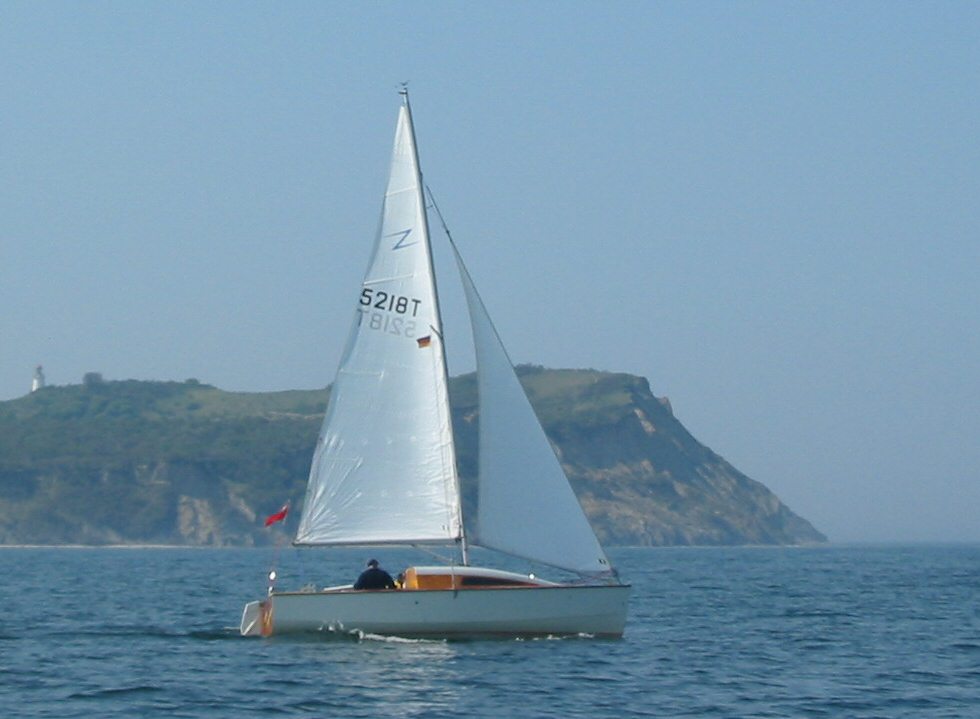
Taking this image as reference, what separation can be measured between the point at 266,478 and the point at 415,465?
A: 445ft

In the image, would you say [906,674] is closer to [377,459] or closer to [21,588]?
[377,459]

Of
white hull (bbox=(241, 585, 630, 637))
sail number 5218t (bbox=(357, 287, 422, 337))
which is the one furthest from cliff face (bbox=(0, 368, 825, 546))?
white hull (bbox=(241, 585, 630, 637))

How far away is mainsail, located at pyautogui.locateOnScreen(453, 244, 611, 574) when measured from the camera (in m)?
33.0

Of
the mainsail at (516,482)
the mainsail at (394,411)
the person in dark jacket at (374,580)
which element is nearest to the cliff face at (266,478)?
the mainsail at (516,482)

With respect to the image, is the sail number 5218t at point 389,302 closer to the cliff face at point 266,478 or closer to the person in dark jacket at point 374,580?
the person in dark jacket at point 374,580

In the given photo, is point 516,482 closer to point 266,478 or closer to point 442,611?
point 442,611

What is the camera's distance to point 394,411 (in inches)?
1320

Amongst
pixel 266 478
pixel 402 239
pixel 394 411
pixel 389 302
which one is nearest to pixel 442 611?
pixel 394 411

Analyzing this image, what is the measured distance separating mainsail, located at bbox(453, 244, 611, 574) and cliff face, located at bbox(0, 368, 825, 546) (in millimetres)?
120260

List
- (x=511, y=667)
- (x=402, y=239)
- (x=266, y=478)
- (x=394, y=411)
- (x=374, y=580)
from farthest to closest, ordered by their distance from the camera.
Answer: (x=266, y=478), (x=394, y=411), (x=402, y=239), (x=374, y=580), (x=511, y=667)

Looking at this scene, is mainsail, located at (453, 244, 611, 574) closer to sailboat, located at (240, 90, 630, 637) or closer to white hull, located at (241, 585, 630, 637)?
sailboat, located at (240, 90, 630, 637)

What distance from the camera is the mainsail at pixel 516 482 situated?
3303 centimetres

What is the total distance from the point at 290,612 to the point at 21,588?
29821 millimetres

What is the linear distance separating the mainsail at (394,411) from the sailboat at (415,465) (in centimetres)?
2
